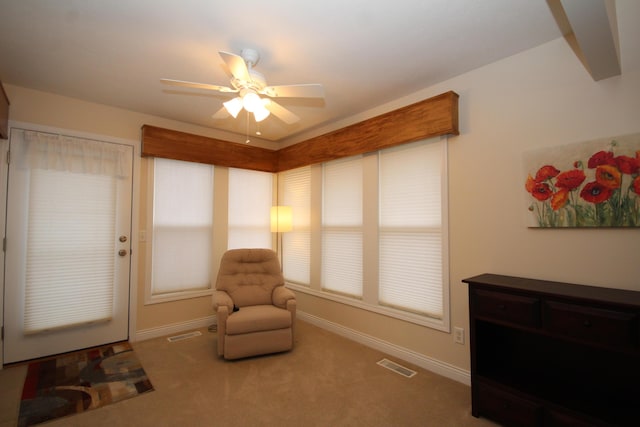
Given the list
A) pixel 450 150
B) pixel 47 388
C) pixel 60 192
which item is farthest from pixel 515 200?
pixel 60 192

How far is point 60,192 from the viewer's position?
3.01 m

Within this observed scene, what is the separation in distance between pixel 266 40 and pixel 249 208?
2556 mm

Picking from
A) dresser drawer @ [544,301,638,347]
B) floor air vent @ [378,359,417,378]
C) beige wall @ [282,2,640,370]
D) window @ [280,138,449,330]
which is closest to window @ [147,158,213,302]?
window @ [280,138,449,330]

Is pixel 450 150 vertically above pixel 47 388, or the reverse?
pixel 450 150

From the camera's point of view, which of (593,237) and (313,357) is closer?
(593,237)

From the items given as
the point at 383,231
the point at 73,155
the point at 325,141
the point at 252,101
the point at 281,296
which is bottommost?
the point at 281,296

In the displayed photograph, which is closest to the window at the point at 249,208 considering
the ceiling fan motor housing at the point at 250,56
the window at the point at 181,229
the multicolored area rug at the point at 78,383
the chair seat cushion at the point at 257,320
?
the window at the point at 181,229

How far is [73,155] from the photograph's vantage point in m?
3.07

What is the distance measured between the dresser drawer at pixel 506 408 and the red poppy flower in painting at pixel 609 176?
4.52 feet

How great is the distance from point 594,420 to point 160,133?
4.20 metres

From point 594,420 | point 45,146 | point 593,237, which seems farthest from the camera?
point 45,146

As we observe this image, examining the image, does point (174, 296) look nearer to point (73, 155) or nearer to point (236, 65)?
point (73, 155)

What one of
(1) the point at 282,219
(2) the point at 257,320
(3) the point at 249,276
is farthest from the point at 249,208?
(2) the point at 257,320

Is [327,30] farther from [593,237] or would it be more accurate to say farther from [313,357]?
[313,357]
